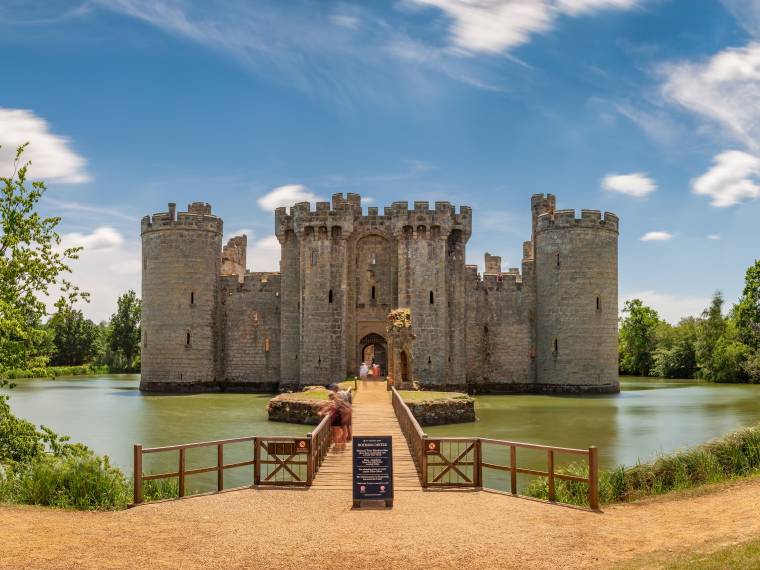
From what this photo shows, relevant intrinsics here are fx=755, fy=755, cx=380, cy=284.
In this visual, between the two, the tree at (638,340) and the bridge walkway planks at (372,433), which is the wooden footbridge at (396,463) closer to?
the bridge walkway planks at (372,433)

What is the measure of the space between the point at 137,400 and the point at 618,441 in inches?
1026

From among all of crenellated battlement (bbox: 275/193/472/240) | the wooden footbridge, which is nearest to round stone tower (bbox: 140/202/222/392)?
crenellated battlement (bbox: 275/193/472/240)

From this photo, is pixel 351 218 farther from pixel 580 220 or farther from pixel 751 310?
pixel 751 310

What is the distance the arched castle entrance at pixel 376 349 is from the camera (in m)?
44.7

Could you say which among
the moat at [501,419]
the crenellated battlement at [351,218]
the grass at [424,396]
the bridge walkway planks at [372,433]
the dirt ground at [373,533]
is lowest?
the moat at [501,419]

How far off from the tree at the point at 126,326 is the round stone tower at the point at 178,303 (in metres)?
36.3

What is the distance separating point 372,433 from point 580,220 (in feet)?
91.4

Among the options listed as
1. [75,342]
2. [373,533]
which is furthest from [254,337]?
[75,342]

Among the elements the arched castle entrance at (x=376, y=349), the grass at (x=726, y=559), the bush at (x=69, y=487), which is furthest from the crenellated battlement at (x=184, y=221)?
the grass at (x=726, y=559)

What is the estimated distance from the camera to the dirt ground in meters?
9.46

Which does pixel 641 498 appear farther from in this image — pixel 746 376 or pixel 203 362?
pixel 746 376

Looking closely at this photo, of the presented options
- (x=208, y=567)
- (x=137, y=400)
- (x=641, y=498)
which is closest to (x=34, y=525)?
(x=208, y=567)

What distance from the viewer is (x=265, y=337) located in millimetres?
46844

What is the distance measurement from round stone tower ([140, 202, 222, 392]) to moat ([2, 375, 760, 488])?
A: 2082mm
